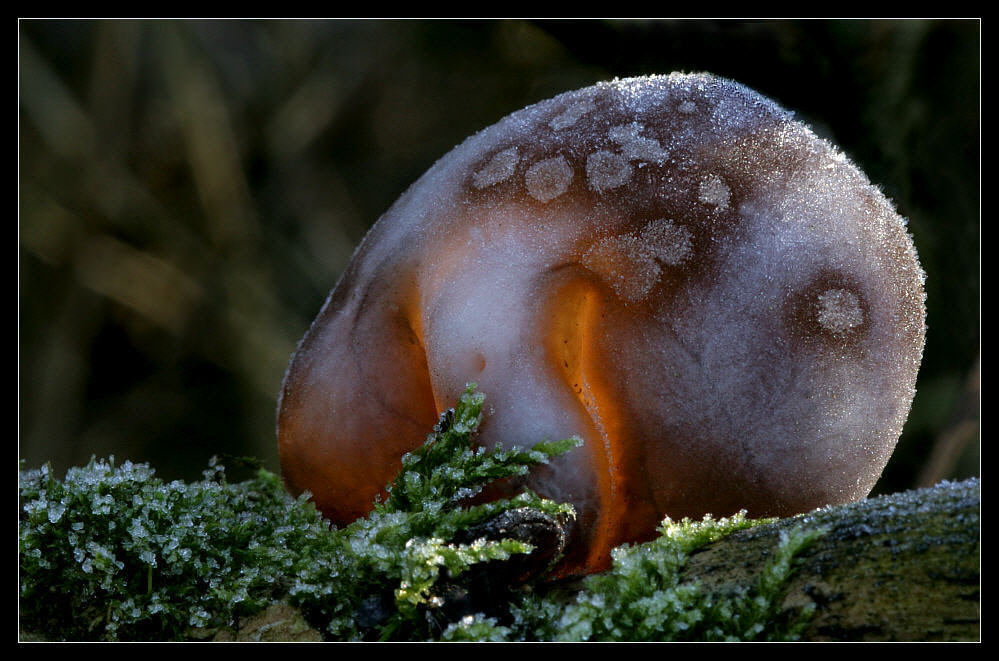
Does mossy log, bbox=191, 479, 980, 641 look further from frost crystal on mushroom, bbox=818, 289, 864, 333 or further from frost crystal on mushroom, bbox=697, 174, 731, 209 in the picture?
frost crystal on mushroom, bbox=697, 174, 731, 209

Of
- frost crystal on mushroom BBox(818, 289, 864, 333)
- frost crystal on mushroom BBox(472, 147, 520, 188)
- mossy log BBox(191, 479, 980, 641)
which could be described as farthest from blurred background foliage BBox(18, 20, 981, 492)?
mossy log BBox(191, 479, 980, 641)

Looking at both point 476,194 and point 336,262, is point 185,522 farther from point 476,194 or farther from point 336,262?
point 336,262

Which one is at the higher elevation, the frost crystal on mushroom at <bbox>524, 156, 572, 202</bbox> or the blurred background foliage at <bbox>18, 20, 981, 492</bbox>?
the blurred background foliage at <bbox>18, 20, 981, 492</bbox>

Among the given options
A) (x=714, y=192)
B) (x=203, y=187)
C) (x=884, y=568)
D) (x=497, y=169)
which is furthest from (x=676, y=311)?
(x=203, y=187)

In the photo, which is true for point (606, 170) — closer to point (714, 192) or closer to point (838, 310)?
point (714, 192)

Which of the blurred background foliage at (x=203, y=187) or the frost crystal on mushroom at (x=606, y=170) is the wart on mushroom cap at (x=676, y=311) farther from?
the blurred background foliage at (x=203, y=187)

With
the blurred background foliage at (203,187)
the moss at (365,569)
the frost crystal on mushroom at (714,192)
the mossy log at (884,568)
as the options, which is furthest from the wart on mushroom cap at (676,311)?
the blurred background foliage at (203,187)
